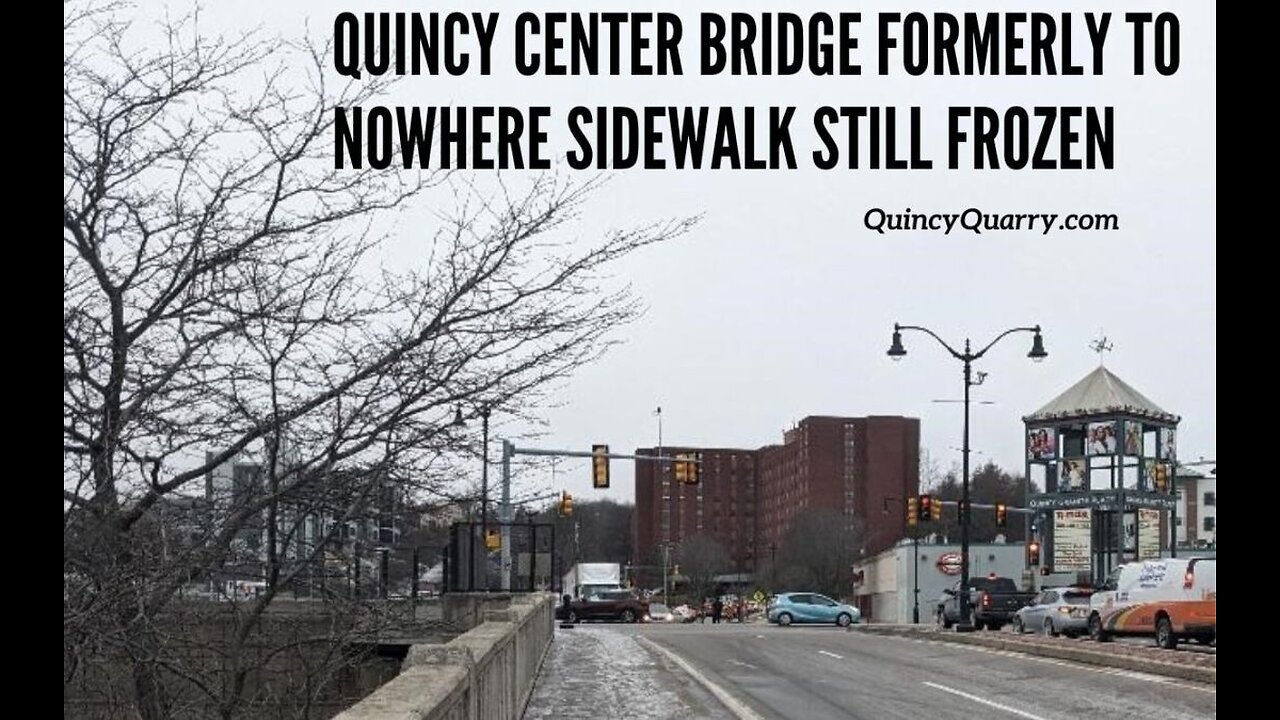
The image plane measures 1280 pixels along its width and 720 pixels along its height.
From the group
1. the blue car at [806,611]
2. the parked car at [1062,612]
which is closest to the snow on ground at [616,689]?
the parked car at [1062,612]

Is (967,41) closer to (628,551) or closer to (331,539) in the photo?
(331,539)

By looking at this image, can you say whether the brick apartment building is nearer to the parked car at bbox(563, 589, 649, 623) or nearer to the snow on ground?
the parked car at bbox(563, 589, 649, 623)

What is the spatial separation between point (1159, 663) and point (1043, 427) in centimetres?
4328

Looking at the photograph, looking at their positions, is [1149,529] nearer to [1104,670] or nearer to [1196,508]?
[1104,670]

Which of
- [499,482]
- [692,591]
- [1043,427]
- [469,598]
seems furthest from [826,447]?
[499,482]

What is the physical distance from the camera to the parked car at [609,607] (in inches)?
2263

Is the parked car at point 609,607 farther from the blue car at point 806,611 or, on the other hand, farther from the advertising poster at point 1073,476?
the advertising poster at point 1073,476

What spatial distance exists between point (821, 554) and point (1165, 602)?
69.3 meters

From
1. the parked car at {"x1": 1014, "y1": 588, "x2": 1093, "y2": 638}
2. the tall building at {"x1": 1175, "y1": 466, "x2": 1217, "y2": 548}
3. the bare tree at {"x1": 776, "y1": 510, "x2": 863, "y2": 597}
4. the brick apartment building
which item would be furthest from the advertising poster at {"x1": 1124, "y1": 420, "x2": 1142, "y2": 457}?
the tall building at {"x1": 1175, "y1": 466, "x2": 1217, "y2": 548}

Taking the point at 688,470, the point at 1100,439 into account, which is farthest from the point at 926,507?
the point at 1100,439

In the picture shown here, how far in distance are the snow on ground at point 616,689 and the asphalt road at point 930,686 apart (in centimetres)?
63

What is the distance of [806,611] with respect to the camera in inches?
2127

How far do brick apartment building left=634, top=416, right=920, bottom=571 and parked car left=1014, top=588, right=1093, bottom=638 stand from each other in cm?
5694

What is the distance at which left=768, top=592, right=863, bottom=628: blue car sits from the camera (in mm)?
53594
